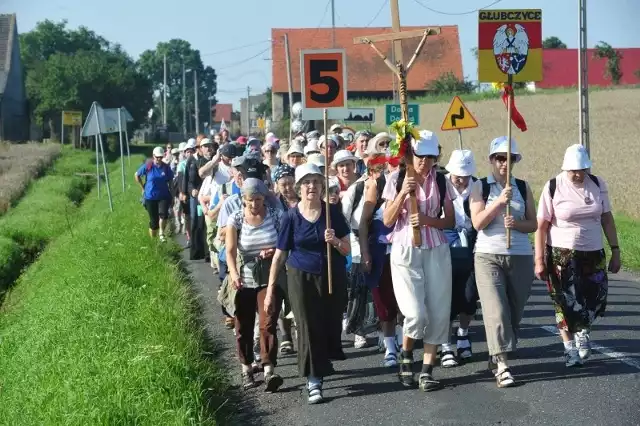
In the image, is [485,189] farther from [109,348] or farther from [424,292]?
[109,348]

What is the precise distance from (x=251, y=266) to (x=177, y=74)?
141712 mm

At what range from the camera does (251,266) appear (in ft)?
28.3

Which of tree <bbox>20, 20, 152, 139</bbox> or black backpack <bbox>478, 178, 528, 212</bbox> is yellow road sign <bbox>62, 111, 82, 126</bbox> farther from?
black backpack <bbox>478, 178, 528, 212</bbox>

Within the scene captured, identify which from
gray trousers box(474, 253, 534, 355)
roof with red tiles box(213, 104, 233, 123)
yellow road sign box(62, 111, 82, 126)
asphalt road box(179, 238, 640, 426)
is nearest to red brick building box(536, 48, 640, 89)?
yellow road sign box(62, 111, 82, 126)

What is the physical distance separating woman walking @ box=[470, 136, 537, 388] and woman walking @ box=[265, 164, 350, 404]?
104cm

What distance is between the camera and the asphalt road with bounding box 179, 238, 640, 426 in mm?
7148

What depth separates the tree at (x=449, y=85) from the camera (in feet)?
272

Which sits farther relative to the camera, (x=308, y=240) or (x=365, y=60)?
(x=365, y=60)

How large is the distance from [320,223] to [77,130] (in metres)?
70.0

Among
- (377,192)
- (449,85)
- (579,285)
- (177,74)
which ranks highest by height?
(177,74)

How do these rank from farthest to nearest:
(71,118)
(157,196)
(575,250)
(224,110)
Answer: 1. (224,110)
2. (71,118)
3. (157,196)
4. (575,250)

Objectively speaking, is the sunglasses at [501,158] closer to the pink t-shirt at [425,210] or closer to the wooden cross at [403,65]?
the pink t-shirt at [425,210]

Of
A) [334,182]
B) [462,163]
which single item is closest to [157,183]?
[334,182]

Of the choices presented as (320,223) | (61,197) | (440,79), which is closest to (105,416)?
(320,223)
